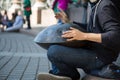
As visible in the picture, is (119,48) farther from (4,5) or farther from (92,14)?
(4,5)

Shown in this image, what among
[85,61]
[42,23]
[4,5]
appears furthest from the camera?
[4,5]

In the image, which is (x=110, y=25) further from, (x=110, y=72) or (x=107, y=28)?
(x=110, y=72)

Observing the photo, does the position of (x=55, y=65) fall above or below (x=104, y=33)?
below

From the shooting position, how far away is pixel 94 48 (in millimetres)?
4355

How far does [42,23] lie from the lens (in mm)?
21922

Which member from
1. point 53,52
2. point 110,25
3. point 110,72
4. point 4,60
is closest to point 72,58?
point 53,52

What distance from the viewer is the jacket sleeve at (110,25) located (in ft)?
13.3

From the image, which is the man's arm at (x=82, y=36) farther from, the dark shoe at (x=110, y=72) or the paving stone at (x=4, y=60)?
the paving stone at (x=4, y=60)

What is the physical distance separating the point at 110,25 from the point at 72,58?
0.54 m

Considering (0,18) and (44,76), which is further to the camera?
(0,18)

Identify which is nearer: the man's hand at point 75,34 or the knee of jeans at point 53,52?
the man's hand at point 75,34

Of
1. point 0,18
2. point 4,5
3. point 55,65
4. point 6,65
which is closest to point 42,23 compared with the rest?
point 0,18

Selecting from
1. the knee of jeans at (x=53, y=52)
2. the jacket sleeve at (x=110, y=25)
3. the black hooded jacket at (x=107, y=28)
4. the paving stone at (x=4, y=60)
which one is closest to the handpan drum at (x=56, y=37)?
the knee of jeans at (x=53, y=52)

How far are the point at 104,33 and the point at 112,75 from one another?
446 millimetres
